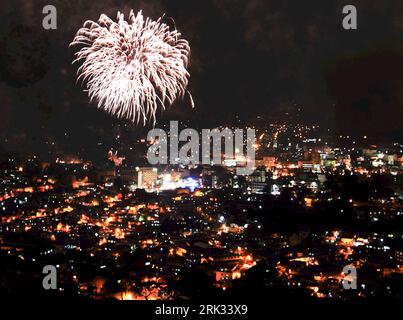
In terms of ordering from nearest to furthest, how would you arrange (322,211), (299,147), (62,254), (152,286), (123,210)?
(152,286), (62,254), (322,211), (123,210), (299,147)

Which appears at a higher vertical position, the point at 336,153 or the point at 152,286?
the point at 336,153

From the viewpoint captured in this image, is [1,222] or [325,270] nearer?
[325,270]

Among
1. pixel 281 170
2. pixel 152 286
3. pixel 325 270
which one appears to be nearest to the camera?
pixel 152 286

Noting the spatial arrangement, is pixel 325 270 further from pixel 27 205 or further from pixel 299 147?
pixel 299 147

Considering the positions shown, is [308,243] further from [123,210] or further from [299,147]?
[299,147]

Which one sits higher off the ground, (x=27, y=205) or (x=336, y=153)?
(x=336, y=153)
